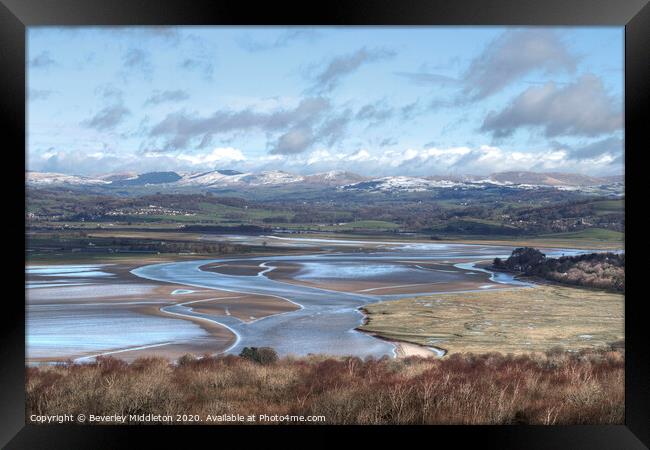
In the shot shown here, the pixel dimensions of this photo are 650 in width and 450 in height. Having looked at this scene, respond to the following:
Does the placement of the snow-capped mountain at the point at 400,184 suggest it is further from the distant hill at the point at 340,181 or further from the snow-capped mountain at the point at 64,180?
the snow-capped mountain at the point at 64,180

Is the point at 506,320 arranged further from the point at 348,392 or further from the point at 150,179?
the point at 150,179

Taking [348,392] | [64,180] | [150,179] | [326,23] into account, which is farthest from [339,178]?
[326,23]

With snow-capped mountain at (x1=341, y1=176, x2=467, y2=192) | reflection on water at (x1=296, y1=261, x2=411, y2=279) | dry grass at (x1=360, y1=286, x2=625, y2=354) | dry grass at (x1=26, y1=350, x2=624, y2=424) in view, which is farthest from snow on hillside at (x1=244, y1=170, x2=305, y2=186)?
dry grass at (x1=26, y1=350, x2=624, y2=424)

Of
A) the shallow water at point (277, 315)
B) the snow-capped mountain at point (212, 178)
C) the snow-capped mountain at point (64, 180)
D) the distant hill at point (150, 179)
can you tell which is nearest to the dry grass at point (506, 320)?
the shallow water at point (277, 315)

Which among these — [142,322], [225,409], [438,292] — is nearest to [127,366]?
[225,409]

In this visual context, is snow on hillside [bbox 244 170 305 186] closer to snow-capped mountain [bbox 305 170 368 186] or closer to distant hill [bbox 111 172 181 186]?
snow-capped mountain [bbox 305 170 368 186]

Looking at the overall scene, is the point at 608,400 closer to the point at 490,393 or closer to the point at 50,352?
the point at 490,393
